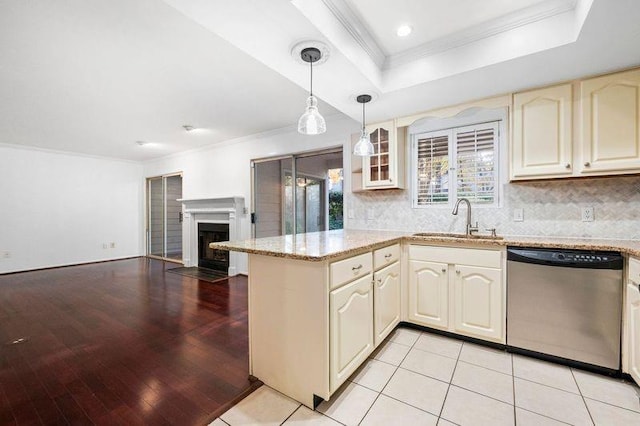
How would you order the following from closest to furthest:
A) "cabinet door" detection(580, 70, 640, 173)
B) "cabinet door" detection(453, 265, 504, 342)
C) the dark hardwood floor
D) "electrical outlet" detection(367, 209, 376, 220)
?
the dark hardwood floor, "cabinet door" detection(580, 70, 640, 173), "cabinet door" detection(453, 265, 504, 342), "electrical outlet" detection(367, 209, 376, 220)

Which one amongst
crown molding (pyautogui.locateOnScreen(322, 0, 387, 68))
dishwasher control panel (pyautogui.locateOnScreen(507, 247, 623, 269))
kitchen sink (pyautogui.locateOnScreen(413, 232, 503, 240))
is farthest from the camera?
kitchen sink (pyautogui.locateOnScreen(413, 232, 503, 240))

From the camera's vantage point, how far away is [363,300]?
6.05 feet

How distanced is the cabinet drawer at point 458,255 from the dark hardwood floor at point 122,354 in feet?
5.43

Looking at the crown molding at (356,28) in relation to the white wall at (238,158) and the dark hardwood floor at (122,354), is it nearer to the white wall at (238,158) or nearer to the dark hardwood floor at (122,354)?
the white wall at (238,158)

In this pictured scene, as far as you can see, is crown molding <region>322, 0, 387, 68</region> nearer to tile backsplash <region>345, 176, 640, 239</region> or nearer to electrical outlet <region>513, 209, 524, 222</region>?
tile backsplash <region>345, 176, 640, 239</region>

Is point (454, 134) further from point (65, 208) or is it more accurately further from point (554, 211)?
point (65, 208)

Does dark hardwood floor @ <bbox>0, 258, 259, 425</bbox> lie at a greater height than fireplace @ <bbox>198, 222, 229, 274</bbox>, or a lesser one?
lesser

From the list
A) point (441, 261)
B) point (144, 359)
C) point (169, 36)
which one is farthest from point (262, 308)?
→ point (169, 36)

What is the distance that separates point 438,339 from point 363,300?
104 centimetres

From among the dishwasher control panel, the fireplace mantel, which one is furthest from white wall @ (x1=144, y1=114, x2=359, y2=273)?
the dishwasher control panel

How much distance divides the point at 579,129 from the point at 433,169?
118 cm

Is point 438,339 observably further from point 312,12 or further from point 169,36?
point 169,36

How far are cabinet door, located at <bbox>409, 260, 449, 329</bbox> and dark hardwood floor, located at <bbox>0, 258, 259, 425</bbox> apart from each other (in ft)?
4.93

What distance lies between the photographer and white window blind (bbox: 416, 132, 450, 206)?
2.91 metres
